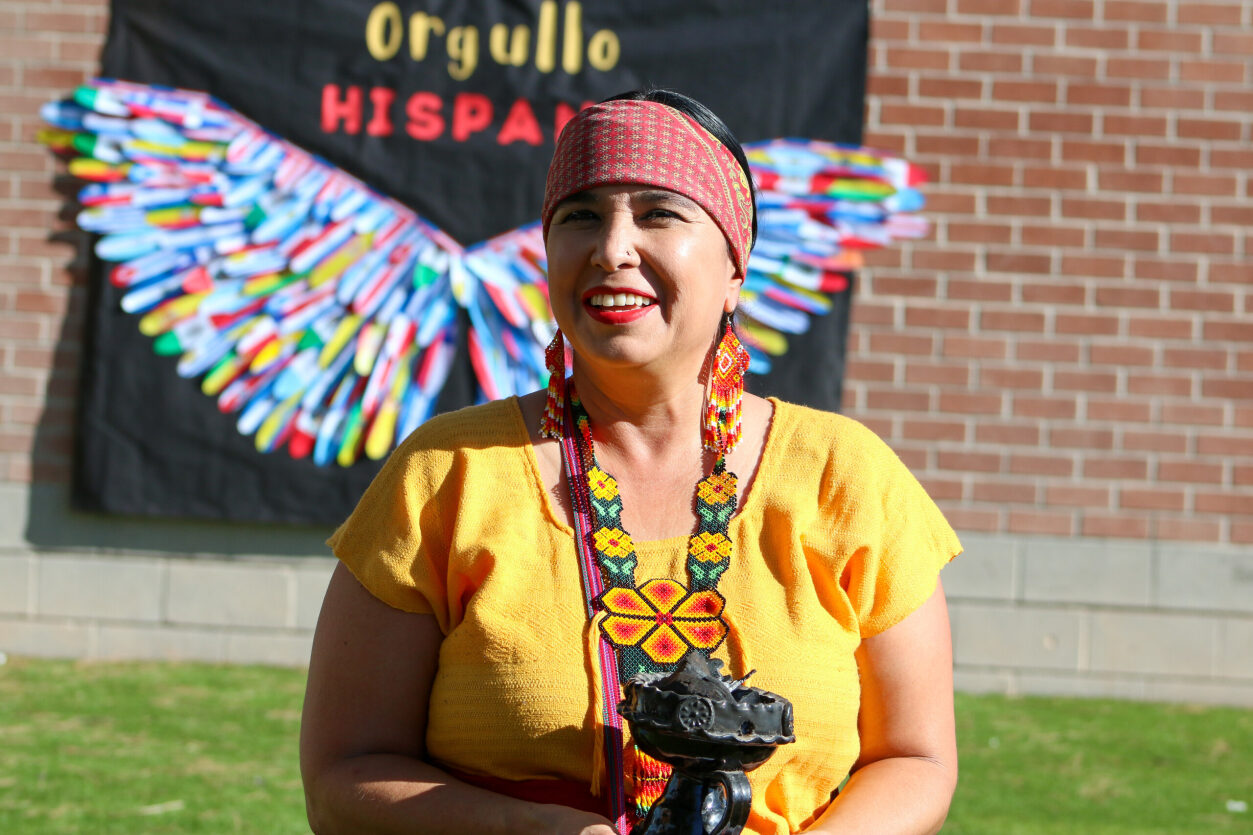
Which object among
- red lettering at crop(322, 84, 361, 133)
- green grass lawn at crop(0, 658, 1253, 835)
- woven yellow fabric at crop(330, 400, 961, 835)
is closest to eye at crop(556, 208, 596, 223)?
→ woven yellow fabric at crop(330, 400, 961, 835)

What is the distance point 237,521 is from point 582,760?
13.1 ft

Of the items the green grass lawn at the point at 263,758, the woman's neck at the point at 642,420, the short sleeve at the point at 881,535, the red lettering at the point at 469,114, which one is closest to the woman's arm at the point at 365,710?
the woman's neck at the point at 642,420

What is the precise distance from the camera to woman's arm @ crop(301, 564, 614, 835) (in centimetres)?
183

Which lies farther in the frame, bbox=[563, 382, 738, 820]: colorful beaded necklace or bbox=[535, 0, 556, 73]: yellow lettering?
bbox=[535, 0, 556, 73]: yellow lettering

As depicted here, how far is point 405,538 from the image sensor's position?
6.19 feet

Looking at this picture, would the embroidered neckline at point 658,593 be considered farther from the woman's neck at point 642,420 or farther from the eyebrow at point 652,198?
the eyebrow at point 652,198

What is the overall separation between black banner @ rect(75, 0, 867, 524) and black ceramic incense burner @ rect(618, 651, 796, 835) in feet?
12.7

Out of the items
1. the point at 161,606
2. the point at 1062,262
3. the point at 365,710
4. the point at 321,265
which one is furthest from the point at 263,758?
the point at 1062,262

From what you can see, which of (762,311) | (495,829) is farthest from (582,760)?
(762,311)

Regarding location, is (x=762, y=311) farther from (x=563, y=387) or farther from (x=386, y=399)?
(x=563, y=387)

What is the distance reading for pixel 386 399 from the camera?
214 inches

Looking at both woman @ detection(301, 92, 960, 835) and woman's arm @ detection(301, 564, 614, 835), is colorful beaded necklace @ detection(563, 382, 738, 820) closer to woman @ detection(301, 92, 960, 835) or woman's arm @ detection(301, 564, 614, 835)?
woman @ detection(301, 92, 960, 835)

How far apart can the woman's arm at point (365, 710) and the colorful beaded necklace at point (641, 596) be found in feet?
0.80

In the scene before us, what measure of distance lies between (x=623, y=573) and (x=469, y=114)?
153 inches
